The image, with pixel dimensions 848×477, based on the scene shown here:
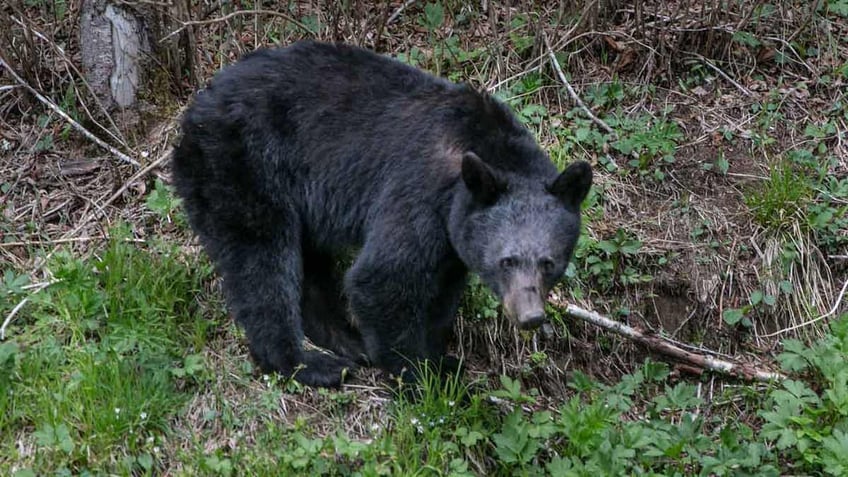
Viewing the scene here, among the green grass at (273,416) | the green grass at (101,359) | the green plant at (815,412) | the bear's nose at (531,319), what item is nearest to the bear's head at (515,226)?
the bear's nose at (531,319)

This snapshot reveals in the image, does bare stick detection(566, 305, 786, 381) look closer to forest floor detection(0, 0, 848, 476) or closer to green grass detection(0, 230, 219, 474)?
forest floor detection(0, 0, 848, 476)

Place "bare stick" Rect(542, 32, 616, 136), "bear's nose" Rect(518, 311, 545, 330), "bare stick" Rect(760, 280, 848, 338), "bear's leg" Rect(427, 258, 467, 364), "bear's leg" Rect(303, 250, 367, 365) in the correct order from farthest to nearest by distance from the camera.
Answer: "bare stick" Rect(542, 32, 616, 136) → "bare stick" Rect(760, 280, 848, 338) → "bear's leg" Rect(303, 250, 367, 365) → "bear's leg" Rect(427, 258, 467, 364) → "bear's nose" Rect(518, 311, 545, 330)

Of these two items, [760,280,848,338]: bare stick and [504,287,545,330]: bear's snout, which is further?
[760,280,848,338]: bare stick

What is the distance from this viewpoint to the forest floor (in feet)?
17.9

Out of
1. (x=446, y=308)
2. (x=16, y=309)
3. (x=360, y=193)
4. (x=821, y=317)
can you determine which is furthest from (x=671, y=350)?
(x=16, y=309)

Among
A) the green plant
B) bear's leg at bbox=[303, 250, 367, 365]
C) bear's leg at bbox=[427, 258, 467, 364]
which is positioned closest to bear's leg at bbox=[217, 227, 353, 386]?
bear's leg at bbox=[303, 250, 367, 365]

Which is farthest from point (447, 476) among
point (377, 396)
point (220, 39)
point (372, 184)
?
point (220, 39)

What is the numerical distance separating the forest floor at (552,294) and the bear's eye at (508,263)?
0.64m

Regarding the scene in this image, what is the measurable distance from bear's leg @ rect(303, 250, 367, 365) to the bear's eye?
141 cm

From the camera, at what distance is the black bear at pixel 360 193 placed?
224 inches

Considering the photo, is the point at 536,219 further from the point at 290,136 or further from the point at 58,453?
the point at 58,453

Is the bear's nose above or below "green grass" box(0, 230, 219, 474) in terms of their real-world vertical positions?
above

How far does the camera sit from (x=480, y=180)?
18.1ft

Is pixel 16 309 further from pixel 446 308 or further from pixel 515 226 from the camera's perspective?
pixel 515 226
